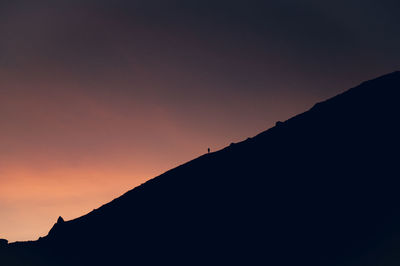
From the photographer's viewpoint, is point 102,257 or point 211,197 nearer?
point 211,197

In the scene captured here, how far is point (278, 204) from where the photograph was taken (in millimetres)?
34125

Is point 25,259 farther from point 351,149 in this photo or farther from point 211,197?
point 351,149

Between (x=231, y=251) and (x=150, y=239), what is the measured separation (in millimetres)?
10415

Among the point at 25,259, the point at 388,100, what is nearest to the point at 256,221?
the point at 388,100

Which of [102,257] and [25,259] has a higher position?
[25,259]

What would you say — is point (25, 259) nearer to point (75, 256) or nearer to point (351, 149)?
point (75, 256)

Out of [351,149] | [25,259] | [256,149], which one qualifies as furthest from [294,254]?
[25,259]

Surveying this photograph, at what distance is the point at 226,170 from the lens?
133ft

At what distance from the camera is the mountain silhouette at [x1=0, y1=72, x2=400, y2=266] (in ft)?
94.0

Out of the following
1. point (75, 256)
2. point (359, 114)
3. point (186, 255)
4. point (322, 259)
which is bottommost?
point (322, 259)

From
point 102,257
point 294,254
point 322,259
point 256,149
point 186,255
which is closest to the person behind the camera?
point 322,259

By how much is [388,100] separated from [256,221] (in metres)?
14.8

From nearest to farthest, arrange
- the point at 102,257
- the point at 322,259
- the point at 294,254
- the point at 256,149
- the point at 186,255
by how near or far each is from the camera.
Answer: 1. the point at 322,259
2. the point at 294,254
3. the point at 186,255
4. the point at 256,149
5. the point at 102,257

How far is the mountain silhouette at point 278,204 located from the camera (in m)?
28.7
